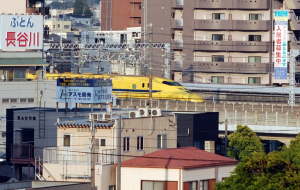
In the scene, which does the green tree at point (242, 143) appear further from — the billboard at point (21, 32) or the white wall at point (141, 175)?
the billboard at point (21, 32)

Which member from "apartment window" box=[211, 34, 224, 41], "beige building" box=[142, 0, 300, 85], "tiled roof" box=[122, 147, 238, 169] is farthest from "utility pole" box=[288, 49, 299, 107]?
"tiled roof" box=[122, 147, 238, 169]

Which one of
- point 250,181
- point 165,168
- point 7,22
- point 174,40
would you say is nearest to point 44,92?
point 7,22

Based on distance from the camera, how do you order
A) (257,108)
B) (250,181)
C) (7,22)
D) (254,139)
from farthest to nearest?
(7,22)
(257,108)
(254,139)
(250,181)

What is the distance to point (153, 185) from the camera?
136ft

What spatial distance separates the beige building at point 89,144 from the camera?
4581 centimetres

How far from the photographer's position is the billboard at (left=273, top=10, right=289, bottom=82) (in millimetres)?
88375

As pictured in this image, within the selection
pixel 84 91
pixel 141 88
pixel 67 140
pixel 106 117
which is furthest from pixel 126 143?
pixel 141 88

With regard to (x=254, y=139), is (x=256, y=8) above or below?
above

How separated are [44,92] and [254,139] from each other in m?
17.9

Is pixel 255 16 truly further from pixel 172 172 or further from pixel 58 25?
pixel 58 25

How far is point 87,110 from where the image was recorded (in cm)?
5975

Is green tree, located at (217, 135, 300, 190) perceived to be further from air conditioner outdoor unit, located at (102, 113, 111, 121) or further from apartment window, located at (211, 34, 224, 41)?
apartment window, located at (211, 34, 224, 41)

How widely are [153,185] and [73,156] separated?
6.37 m

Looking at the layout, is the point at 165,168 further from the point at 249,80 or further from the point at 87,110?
the point at 249,80
